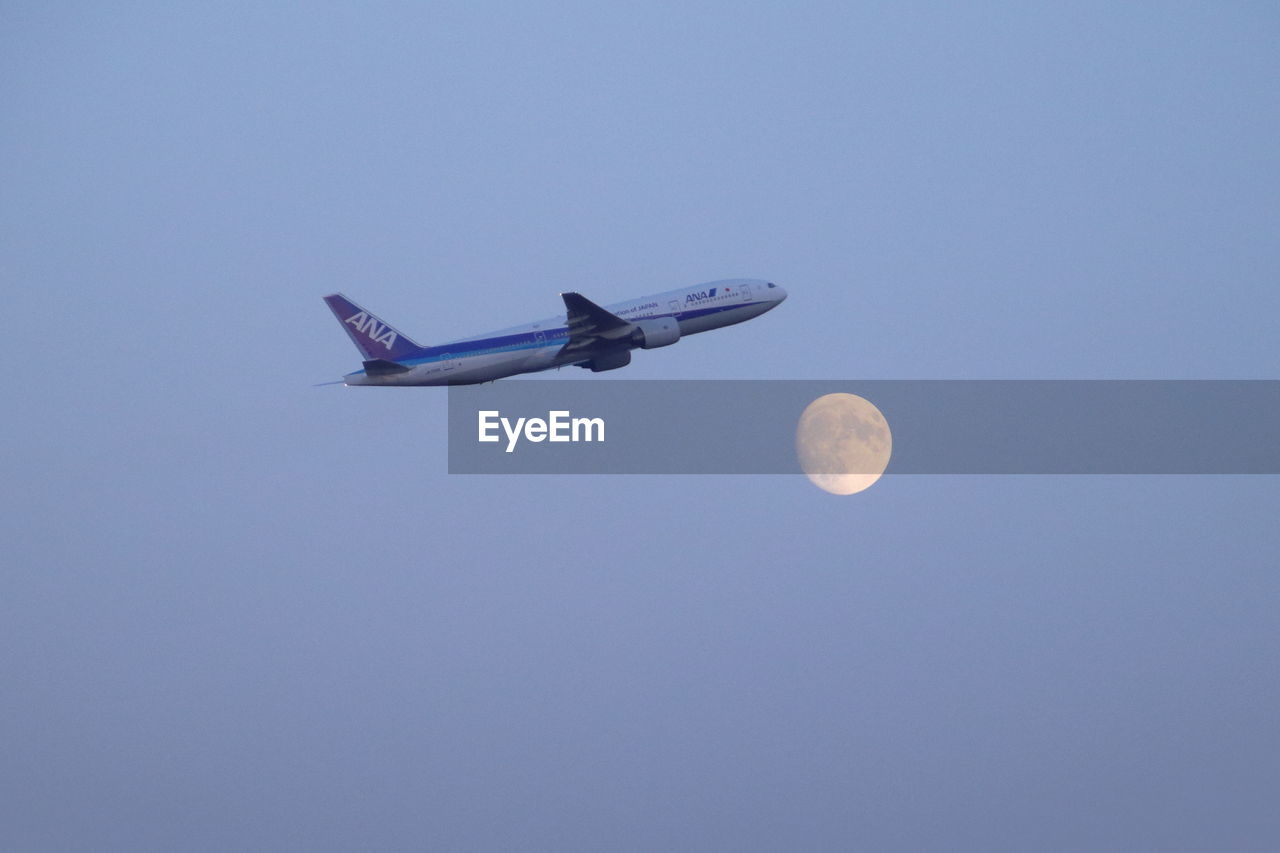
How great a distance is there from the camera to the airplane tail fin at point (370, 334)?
84812 millimetres

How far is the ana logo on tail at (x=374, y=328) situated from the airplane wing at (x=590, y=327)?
11558mm

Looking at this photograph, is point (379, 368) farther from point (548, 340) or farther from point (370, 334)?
point (548, 340)

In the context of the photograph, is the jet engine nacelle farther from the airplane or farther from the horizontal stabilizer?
the horizontal stabilizer

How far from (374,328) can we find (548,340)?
39.5 feet

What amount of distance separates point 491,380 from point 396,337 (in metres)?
7.28

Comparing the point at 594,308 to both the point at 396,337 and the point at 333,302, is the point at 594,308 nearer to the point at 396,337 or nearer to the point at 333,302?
the point at 396,337

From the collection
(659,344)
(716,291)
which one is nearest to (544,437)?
(659,344)

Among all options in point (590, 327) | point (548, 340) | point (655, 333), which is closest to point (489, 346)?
point (548, 340)

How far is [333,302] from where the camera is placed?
291 feet

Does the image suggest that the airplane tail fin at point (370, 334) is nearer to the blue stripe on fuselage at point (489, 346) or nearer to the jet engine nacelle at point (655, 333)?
the blue stripe on fuselage at point (489, 346)

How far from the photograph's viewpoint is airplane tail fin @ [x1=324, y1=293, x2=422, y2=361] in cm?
8481

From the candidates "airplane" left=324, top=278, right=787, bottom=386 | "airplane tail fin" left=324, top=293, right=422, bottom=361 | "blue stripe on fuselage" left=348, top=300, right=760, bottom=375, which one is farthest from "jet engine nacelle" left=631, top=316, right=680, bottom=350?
"airplane tail fin" left=324, top=293, right=422, bottom=361

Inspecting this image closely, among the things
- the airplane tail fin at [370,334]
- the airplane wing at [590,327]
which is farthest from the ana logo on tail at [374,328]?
the airplane wing at [590,327]

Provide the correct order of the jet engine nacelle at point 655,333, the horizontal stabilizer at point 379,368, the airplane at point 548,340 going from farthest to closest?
the jet engine nacelle at point 655,333 → the airplane at point 548,340 → the horizontal stabilizer at point 379,368
